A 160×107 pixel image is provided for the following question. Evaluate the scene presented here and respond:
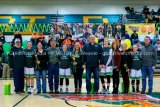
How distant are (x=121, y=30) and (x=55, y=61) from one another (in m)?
9.52

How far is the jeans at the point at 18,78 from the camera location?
10.6 m

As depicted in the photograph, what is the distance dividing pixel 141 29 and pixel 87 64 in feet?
32.8

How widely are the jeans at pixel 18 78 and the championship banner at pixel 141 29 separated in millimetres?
10172

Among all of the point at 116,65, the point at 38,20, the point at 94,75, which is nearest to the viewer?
the point at 116,65

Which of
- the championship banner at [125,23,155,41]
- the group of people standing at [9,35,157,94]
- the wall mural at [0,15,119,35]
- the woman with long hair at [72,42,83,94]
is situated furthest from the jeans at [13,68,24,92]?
the wall mural at [0,15,119,35]

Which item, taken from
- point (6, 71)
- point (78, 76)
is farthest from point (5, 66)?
point (78, 76)

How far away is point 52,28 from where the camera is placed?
2120 cm

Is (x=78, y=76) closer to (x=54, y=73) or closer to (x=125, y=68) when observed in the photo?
(x=54, y=73)

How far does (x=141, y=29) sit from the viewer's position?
19.7m

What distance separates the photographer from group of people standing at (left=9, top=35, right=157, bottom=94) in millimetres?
10508

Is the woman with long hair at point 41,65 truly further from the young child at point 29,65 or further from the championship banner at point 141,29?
the championship banner at point 141,29

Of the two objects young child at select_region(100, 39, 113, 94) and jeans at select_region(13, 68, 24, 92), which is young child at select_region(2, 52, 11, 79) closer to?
jeans at select_region(13, 68, 24, 92)

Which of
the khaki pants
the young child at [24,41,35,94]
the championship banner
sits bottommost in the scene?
the khaki pants

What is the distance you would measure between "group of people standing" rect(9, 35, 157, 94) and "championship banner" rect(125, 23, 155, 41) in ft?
29.5
